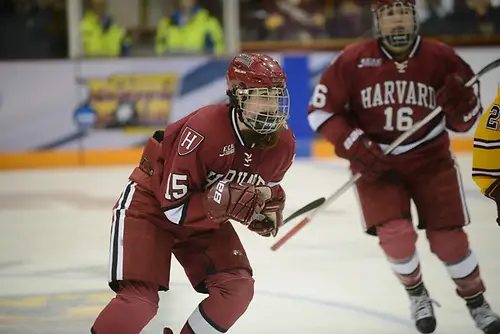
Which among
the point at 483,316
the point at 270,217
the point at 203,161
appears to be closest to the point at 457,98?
the point at 483,316

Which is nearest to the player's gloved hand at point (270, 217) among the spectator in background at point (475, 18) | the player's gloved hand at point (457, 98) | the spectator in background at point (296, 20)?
the player's gloved hand at point (457, 98)

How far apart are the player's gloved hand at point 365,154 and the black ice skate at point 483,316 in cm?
54

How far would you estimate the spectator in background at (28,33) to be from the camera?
7441 mm

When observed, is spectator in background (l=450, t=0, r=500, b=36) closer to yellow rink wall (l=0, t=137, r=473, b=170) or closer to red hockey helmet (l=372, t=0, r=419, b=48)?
yellow rink wall (l=0, t=137, r=473, b=170)

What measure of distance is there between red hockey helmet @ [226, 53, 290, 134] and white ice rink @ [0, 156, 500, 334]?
953 mm

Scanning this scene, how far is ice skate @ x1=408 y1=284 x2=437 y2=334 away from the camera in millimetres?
3230

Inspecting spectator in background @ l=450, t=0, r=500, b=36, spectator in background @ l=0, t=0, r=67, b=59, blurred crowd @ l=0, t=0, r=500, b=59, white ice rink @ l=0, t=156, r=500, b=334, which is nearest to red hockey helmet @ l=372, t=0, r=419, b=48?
white ice rink @ l=0, t=156, r=500, b=334

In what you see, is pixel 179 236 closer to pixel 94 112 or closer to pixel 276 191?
pixel 276 191

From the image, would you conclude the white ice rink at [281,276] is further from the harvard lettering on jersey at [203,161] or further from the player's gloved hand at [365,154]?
the harvard lettering on jersey at [203,161]

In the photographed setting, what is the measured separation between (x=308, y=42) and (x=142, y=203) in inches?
235

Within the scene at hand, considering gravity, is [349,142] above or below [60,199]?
above

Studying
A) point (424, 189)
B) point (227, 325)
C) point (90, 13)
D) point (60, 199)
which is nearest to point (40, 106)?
point (90, 13)

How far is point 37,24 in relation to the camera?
7672 mm

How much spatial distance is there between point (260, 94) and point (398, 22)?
947 mm
